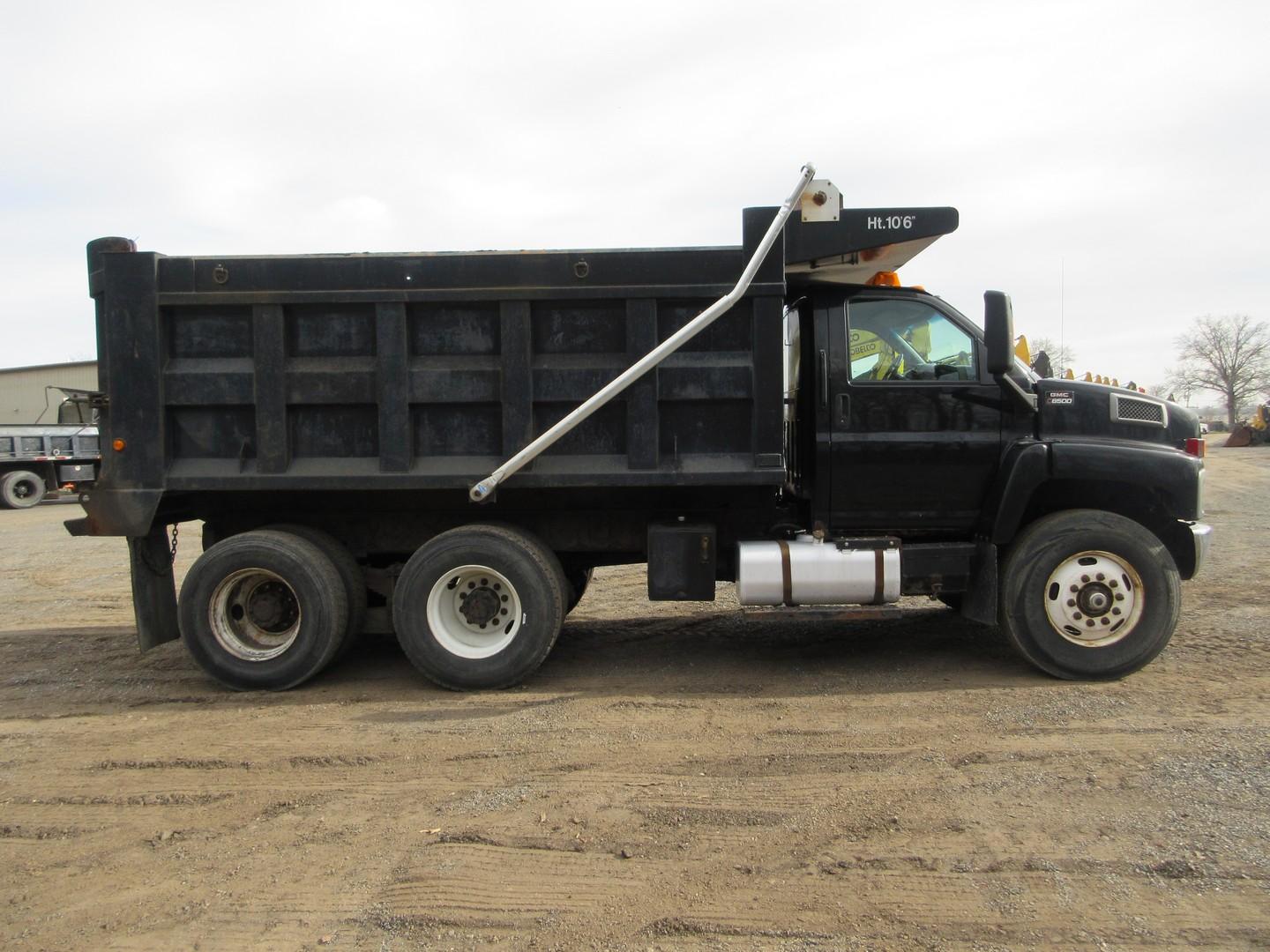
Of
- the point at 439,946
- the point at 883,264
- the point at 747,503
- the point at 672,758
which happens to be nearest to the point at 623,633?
the point at 747,503

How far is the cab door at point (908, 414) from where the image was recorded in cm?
605

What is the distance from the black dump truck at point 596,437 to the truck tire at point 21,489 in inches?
761

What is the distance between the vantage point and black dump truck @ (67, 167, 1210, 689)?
19.0 ft

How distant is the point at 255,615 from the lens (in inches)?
241

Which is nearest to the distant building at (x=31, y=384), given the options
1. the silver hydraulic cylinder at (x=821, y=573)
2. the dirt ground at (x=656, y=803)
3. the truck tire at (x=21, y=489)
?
the truck tire at (x=21, y=489)

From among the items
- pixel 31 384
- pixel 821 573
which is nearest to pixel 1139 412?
pixel 821 573

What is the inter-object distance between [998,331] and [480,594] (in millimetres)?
3686

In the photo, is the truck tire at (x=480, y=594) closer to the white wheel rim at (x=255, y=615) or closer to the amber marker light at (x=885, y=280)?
the white wheel rim at (x=255, y=615)

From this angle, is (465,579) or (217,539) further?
(217,539)

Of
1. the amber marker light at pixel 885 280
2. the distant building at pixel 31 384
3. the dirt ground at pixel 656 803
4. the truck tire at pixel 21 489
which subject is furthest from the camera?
the distant building at pixel 31 384

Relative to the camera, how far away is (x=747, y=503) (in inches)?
247

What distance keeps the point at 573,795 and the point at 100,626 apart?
5993mm

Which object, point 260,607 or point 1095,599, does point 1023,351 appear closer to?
point 1095,599

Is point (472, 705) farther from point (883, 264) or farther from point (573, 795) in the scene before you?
point (883, 264)
